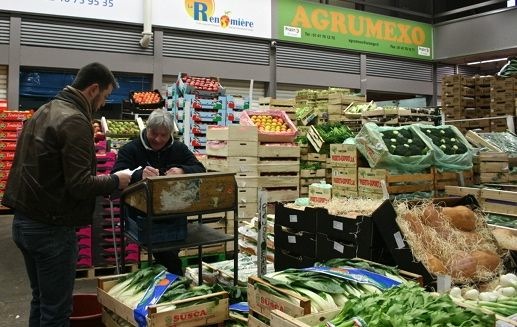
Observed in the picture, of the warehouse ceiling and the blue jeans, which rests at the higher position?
the warehouse ceiling

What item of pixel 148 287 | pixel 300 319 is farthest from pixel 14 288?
pixel 300 319

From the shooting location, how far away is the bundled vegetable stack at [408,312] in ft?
6.40

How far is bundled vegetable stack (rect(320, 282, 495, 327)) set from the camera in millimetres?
1952

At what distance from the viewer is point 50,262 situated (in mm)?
2531

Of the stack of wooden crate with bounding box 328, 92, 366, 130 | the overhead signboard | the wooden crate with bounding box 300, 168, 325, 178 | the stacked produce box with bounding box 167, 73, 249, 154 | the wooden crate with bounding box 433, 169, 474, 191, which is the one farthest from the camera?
the stack of wooden crate with bounding box 328, 92, 366, 130

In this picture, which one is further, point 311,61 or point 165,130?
point 311,61

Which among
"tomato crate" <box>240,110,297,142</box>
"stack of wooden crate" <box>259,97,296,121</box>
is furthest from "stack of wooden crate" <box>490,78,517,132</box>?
"tomato crate" <box>240,110,297,142</box>

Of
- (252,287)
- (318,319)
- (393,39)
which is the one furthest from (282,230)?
(393,39)

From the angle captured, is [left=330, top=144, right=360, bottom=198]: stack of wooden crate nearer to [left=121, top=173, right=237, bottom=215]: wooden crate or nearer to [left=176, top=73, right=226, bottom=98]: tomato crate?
[left=121, top=173, right=237, bottom=215]: wooden crate

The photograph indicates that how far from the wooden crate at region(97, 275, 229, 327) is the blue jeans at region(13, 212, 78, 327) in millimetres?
278

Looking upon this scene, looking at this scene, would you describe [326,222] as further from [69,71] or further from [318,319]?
[69,71]

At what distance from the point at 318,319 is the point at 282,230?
6.81 feet

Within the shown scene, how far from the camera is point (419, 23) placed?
655 inches

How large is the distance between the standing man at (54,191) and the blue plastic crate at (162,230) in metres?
0.48
